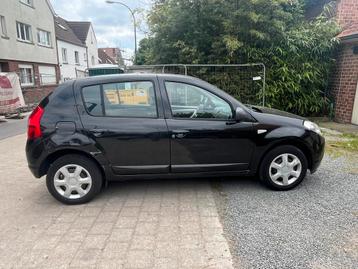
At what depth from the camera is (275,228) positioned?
3020mm

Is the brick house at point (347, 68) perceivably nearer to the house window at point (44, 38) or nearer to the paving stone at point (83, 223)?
the paving stone at point (83, 223)

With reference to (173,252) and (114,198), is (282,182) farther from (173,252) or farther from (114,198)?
(114,198)

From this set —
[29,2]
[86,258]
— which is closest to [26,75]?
[29,2]

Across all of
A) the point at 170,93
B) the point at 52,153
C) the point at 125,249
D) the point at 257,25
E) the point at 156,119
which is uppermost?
the point at 257,25

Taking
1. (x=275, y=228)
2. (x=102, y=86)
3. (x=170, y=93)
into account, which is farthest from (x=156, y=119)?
(x=275, y=228)

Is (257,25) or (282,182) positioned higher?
(257,25)

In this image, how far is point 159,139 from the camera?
3.61 m

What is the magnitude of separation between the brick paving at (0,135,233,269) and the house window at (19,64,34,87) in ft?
52.6

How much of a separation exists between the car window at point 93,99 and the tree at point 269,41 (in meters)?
5.48

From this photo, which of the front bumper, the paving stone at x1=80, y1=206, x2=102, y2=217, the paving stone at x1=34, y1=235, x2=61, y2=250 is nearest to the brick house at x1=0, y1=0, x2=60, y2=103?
the paving stone at x1=80, y1=206, x2=102, y2=217

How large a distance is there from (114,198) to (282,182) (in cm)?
234

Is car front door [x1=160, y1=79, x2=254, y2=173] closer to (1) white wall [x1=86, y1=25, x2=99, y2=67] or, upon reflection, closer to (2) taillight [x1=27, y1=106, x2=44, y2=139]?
(2) taillight [x1=27, y1=106, x2=44, y2=139]

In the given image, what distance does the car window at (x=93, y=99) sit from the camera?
358 cm

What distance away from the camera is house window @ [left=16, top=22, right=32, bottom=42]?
17938 millimetres
